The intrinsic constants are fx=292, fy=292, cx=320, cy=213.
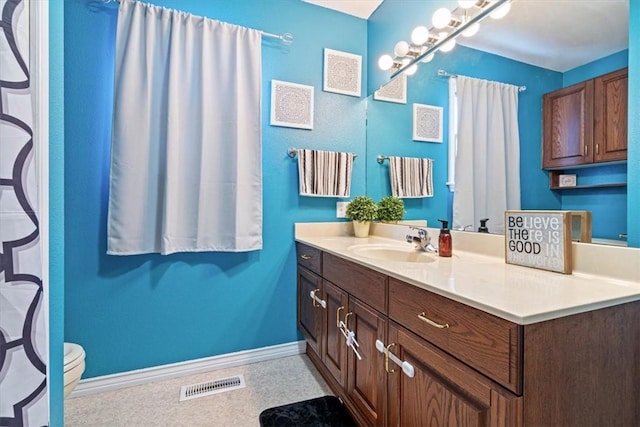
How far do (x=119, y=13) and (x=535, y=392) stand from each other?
7.72 ft

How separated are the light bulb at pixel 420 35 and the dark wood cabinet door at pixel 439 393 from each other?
1630 millimetres

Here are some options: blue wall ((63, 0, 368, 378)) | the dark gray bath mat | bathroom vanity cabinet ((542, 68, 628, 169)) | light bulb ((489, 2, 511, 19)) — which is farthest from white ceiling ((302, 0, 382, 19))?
the dark gray bath mat

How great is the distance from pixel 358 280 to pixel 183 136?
1297mm

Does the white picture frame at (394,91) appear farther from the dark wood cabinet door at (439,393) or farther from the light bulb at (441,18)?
the dark wood cabinet door at (439,393)

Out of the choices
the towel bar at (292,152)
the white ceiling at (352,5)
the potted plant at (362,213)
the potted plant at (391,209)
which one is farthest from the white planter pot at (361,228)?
the white ceiling at (352,5)

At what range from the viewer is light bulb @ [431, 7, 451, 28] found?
5.05 ft

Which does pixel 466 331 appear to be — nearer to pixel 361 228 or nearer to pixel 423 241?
pixel 423 241

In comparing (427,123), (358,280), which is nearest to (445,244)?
(358,280)

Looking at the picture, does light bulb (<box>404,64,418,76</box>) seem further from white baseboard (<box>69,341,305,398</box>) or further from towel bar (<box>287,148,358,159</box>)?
white baseboard (<box>69,341,305,398</box>)

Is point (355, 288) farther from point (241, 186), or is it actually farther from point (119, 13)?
point (119, 13)

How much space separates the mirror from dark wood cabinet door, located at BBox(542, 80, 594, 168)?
0.03 metres

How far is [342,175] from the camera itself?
209cm

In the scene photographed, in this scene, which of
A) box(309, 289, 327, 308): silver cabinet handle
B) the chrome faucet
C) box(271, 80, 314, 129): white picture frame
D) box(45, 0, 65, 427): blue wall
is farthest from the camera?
box(271, 80, 314, 129): white picture frame

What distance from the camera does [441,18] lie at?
1.56 metres
